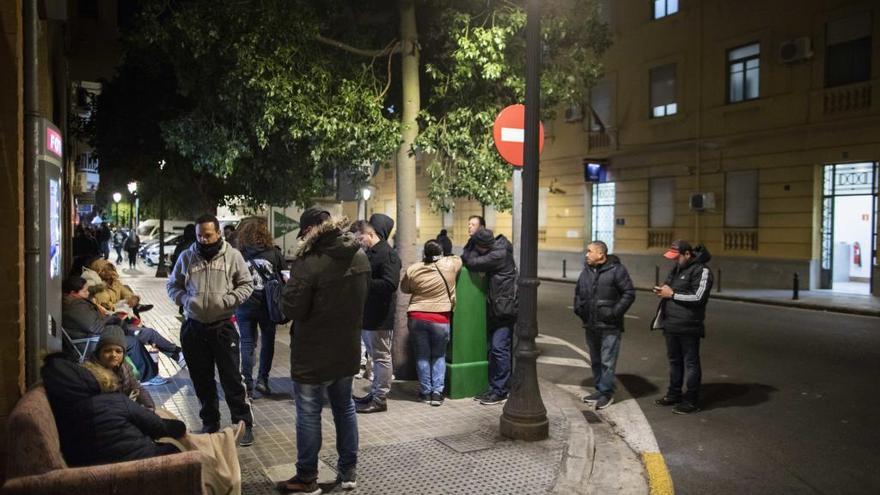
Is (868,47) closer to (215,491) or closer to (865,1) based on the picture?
(865,1)

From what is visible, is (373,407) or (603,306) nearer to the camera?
(373,407)

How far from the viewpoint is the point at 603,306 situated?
22.8 ft

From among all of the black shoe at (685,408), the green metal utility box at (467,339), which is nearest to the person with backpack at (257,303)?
the green metal utility box at (467,339)

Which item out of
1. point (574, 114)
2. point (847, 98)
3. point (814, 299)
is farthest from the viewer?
point (574, 114)

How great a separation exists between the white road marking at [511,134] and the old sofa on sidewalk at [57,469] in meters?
4.46

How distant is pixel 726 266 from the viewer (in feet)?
68.0

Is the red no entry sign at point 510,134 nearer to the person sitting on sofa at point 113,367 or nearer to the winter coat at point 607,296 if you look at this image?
the winter coat at point 607,296

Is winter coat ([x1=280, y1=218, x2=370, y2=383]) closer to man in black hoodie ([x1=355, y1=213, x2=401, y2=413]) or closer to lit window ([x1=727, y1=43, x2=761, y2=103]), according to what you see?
man in black hoodie ([x1=355, y1=213, x2=401, y2=413])

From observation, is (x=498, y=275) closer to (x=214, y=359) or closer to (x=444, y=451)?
(x=444, y=451)

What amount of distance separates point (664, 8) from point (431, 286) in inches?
798

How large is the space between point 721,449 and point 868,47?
631 inches

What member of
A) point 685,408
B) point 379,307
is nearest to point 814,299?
point 685,408

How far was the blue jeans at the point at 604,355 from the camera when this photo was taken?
6996 mm

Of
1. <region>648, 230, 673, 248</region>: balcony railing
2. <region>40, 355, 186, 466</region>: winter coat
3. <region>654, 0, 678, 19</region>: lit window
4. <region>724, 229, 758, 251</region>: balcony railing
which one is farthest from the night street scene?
<region>654, 0, 678, 19</region>: lit window
